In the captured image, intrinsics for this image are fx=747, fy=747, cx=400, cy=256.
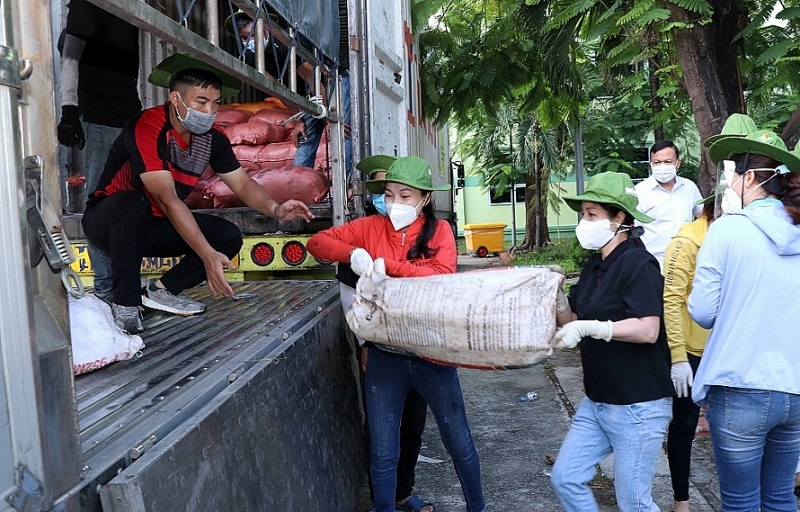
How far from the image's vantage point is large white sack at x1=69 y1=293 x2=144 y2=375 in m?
2.57

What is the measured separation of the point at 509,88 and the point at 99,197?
5.56m

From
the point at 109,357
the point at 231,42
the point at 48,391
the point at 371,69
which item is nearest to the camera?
the point at 48,391

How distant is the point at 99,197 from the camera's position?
12.7ft

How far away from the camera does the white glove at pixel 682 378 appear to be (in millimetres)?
3131

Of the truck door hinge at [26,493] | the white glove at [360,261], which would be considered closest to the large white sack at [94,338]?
the white glove at [360,261]

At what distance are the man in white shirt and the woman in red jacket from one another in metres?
1.93

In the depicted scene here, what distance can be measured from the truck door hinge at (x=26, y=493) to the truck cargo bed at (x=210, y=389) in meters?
0.12

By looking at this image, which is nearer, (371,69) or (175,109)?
(175,109)

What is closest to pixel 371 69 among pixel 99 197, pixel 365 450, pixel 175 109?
pixel 175 109

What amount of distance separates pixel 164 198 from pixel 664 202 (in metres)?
2.99

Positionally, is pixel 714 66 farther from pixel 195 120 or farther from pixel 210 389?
pixel 210 389

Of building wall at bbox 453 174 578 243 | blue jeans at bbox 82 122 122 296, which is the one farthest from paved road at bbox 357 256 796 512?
building wall at bbox 453 174 578 243

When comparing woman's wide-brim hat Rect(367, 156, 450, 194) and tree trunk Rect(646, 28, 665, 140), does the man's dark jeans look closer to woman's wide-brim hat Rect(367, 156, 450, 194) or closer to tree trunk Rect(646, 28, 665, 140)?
woman's wide-brim hat Rect(367, 156, 450, 194)

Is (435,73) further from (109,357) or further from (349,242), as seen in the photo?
(109,357)
